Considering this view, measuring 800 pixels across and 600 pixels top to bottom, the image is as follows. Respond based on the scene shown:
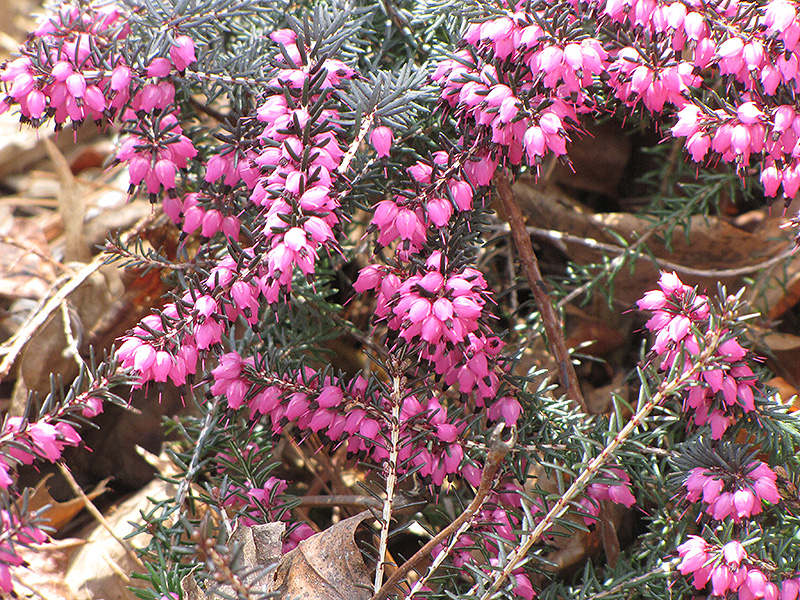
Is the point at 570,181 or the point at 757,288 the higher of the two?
the point at 570,181

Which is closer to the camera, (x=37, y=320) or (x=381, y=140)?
(x=381, y=140)

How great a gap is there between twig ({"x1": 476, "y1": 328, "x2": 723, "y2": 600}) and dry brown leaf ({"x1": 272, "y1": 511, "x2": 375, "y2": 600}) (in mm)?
356

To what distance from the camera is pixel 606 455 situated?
5.20 feet

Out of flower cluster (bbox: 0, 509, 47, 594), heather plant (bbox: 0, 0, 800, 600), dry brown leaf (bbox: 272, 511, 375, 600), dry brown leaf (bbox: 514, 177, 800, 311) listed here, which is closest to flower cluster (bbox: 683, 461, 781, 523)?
heather plant (bbox: 0, 0, 800, 600)

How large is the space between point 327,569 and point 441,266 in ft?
2.78

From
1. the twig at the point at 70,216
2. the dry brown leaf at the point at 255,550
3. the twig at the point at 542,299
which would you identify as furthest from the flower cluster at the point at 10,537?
the twig at the point at 70,216

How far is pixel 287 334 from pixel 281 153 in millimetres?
1013

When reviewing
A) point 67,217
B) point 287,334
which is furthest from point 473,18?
point 67,217

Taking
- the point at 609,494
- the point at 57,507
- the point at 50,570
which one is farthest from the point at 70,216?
the point at 609,494

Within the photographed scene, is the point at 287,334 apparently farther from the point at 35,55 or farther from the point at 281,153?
the point at 35,55

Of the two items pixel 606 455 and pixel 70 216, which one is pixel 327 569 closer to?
pixel 606 455

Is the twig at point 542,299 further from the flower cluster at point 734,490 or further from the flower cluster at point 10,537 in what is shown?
the flower cluster at point 10,537

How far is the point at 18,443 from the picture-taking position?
4.94ft

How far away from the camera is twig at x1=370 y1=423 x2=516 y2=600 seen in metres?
1.41
